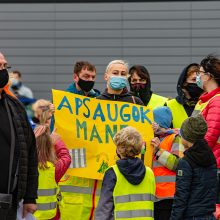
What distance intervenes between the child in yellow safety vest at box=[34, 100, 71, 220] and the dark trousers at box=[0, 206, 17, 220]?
5.63 ft

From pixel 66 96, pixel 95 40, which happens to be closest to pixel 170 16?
pixel 95 40

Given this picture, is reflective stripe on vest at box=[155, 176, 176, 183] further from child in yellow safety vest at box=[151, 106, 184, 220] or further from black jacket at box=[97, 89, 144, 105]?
black jacket at box=[97, 89, 144, 105]

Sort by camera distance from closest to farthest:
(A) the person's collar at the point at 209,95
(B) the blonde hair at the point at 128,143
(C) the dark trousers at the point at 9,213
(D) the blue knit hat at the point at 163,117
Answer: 1. (C) the dark trousers at the point at 9,213
2. (B) the blonde hair at the point at 128,143
3. (A) the person's collar at the point at 209,95
4. (D) the blue knit hat at the point at 163,117

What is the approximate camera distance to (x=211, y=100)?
25.3 ft

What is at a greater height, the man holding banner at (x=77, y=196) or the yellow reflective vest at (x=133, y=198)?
the yellow reflective vest at (x=133, y=198)

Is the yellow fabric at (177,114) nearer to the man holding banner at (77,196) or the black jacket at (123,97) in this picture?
the black jacket at (123,97)

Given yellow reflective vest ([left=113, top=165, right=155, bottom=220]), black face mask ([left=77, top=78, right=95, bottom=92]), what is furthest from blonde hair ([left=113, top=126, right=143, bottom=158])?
black face mask ([left=77, top=78, right=95, bottom=92])

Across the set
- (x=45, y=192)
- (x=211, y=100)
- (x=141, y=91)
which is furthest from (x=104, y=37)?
(x=211, y=100)

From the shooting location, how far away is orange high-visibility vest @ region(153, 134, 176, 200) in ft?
26.9

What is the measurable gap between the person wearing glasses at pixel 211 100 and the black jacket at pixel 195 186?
15.0 inches

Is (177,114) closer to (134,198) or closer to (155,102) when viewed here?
(155,102)

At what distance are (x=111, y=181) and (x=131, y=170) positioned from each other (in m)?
0.20

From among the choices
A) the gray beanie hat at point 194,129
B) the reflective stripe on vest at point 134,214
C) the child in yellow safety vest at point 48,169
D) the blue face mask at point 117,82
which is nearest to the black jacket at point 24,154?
the reflective stripe on vest at point 134,214

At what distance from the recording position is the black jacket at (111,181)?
24.1ft
